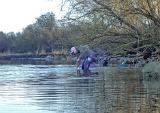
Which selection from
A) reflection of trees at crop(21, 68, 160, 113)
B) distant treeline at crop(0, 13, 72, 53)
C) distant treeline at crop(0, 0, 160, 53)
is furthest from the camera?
distant treeline at crop(0, 13, 72, 53)

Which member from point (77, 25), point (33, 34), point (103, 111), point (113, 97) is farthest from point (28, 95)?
point (33, 34)

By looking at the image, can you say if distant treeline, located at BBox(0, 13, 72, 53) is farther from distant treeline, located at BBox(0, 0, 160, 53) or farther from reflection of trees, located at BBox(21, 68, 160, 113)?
distant treeline, located at BBox(0, 0, 160, 53)

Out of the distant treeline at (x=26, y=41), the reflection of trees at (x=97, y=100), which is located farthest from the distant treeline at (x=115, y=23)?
the distant treeline at (x=26, y=41)

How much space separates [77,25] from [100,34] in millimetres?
1361

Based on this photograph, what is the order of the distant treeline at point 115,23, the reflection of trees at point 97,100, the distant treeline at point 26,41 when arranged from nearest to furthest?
the distant treeline at point 115,23 < the reflection of trees at point 97,100 < the distant treeline at point 26,41

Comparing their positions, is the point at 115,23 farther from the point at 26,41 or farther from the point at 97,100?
the point at 26,41

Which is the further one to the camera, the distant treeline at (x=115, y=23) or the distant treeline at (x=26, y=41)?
the distant treeline at (x=26, y=41)

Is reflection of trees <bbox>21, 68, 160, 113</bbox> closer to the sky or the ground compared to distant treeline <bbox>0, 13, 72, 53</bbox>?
closer to the ground

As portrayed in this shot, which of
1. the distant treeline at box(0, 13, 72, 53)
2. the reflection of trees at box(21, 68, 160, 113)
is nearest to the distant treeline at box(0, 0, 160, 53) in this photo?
the reflection of trees at box(21, 68, 160, 113)

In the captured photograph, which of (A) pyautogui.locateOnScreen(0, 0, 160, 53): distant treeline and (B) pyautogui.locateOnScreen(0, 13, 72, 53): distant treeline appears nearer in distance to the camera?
(A) pyautogui.locateOnScreen(0, 0, 160, 53): distant treeline

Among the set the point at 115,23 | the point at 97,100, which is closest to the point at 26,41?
the point at 97,100

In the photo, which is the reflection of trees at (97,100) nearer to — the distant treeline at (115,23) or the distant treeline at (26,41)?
the distant treeline at (115,23)

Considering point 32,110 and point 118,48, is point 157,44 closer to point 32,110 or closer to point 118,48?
point 118,48

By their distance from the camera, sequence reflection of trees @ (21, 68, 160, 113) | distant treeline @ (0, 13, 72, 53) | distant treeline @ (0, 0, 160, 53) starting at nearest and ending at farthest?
distant treeline @ (0, 0, 160, 53) → reflection of trees @ (21, 68, 160, 113) → distant treeline @ (0, 13, 72, 53)
